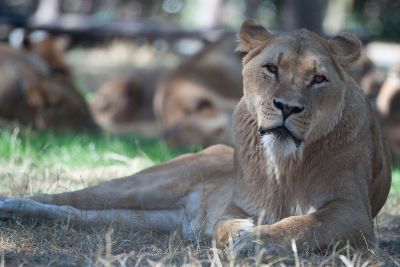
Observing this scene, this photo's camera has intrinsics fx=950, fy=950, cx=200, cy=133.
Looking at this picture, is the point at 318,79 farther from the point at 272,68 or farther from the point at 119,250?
the point at 119,250

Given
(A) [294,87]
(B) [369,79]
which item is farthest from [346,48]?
(B) [369,79]

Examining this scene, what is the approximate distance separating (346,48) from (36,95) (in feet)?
16.5

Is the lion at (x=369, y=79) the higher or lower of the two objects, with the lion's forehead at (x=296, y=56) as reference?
lower

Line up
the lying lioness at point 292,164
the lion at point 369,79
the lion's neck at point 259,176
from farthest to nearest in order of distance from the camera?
1. the lion at point 369,79
2. the lion's neck at point 259,176
3. the lying lioness at point 292,164

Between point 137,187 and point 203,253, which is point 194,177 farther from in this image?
point 203,253

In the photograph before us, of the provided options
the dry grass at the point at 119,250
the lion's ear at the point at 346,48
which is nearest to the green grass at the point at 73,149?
the dry grass at the point at 119,250

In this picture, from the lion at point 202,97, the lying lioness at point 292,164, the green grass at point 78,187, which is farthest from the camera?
the lion at point 202,97

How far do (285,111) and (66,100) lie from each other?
220 inches

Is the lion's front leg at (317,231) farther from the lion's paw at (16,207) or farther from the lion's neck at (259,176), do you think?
the lion's paw at (16,207)

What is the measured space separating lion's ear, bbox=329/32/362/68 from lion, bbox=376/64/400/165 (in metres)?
4.20

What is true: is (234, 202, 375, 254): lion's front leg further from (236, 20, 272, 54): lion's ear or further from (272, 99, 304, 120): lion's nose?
(236, 20, 272, 54): lion's ear

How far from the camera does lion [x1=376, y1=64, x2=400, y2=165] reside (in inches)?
344

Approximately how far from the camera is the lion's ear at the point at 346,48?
4.45 meters

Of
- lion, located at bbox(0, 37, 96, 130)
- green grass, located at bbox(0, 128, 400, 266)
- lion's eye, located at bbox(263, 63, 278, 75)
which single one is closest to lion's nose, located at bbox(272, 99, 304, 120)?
lion's eye, located at bbox(263, 63, 278, 75)
